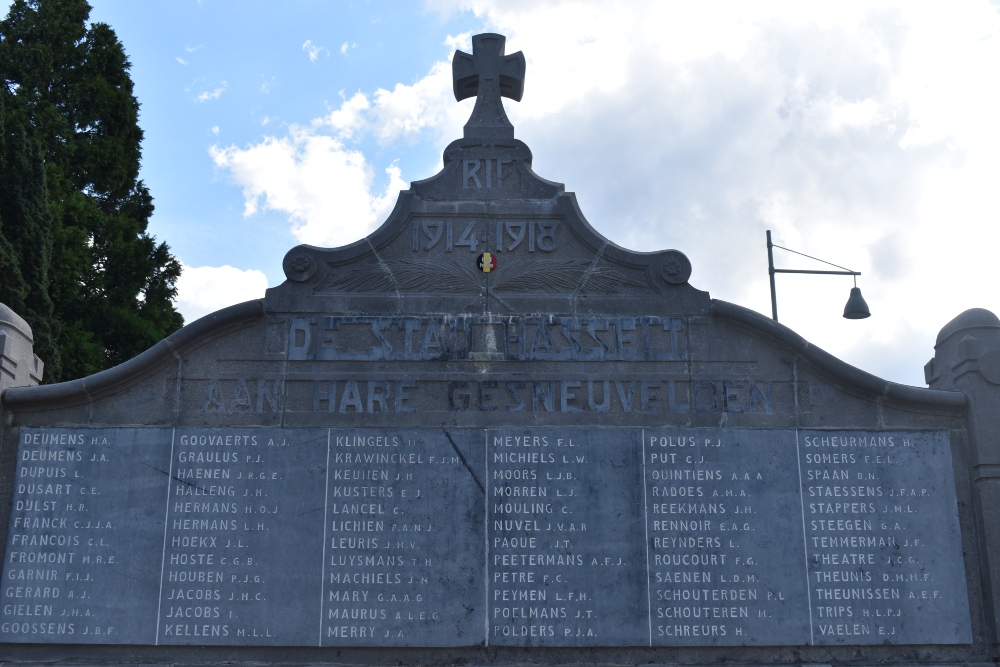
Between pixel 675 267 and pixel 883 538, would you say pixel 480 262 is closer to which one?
pixel 675 267

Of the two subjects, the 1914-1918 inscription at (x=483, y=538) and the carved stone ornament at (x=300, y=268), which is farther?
the carved stone ornament at (x=300, y=268)

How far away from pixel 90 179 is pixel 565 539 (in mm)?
20526

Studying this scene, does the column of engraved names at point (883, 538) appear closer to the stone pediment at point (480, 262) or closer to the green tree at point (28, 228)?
the stone pediment at point (480, 262)

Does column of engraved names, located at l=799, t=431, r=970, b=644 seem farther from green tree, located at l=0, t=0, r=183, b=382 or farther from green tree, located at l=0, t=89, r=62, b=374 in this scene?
green tree, located at l=0, t=0, r=183, b=382

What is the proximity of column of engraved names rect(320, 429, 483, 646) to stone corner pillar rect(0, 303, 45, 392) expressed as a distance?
3.63 meters

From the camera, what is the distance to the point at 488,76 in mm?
12727

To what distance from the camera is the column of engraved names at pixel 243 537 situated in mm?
10445

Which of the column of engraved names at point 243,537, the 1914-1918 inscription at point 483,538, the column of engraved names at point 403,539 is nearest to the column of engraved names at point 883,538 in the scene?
the 1914-1918 inscription at point 483,538

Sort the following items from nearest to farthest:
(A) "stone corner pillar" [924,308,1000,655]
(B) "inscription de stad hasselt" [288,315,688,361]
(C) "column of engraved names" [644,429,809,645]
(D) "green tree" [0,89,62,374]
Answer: (C) "column of engraved names" [644,429,809,645]
(A) "stone corner pillar" [924,308,1000,655]
(B) "inscription de stad hasselt" [288,315,688,361]
(D) "green tree" [0,89,62,374]

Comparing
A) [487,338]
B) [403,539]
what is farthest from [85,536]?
[487,338]

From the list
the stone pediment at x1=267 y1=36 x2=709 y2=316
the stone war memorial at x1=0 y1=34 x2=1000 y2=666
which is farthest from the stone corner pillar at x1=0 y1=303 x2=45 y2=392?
the stone pediment at x1=267 y1=36 x2=709 y2=316

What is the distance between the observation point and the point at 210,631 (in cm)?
1041

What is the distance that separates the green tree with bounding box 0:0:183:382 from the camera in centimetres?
2477

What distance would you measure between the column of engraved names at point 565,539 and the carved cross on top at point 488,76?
4.02 meters
